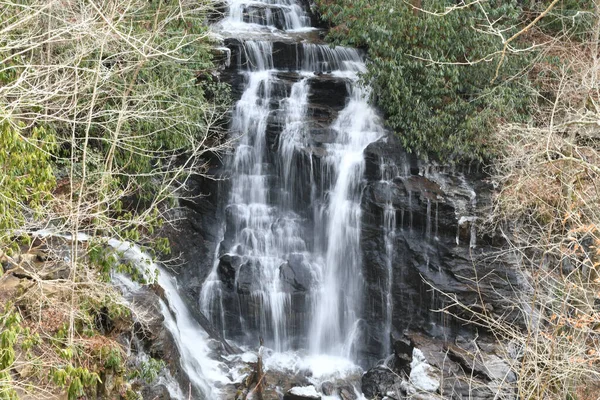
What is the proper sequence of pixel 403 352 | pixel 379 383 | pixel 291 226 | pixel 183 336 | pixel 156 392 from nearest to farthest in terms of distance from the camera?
pixel 156 392 → pixel 183 336 → pixel 379 383 → pixel 403 352 → pixel 291 226

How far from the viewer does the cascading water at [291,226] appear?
12.4 m

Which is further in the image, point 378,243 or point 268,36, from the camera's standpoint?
point 268,36

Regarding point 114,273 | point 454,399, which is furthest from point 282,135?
point 454,399

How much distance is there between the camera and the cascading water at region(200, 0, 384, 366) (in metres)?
12.4

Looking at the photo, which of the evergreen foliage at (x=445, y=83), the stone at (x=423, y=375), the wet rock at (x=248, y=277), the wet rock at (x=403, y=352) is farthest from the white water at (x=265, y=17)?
the stone at (x=423, y=375)

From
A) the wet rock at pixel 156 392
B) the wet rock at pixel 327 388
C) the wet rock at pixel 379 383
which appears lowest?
the wet rock at pixel 327 388

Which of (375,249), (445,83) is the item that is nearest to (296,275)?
(375,249)

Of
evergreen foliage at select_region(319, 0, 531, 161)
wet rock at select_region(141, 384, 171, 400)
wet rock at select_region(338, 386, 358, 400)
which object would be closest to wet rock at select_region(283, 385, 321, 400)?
wet rock at select_region(338, 386, 358, 400)

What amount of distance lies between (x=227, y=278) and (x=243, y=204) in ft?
6.10

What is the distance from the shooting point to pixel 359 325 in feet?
41.3

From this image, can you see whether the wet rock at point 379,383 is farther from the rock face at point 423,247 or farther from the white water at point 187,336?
the white water at point 187,336

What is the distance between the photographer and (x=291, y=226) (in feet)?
42.7

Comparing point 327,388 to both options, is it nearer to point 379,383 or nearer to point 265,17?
point 379,383

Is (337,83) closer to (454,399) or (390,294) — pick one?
(390,294)
